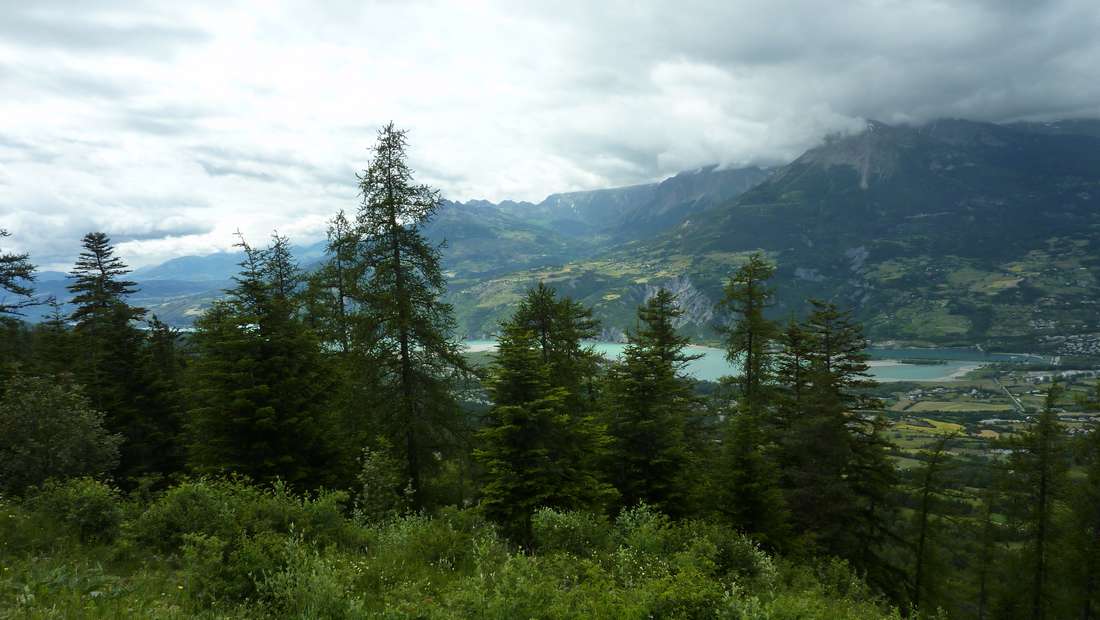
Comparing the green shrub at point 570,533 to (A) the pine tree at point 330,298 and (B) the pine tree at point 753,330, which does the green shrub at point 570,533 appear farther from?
(B) the pine tree at point 753,330

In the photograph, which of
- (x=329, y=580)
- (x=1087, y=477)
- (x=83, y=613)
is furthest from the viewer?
(x=1087, y=477)

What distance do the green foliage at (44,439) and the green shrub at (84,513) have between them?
15.6ft

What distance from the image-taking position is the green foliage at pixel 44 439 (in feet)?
45.9

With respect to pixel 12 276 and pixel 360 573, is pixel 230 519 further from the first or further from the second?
pixel 12 276

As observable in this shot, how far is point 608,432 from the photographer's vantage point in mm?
20078

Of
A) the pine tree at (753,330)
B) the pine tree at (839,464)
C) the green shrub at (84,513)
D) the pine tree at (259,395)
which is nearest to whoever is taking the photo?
the green shrub at (84,513)

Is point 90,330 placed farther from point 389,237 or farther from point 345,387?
point 389,237

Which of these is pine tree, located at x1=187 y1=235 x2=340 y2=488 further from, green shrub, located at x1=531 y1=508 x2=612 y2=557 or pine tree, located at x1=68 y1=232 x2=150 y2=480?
green shrub, located at x1=531 y1=508 x2=612 y2=557

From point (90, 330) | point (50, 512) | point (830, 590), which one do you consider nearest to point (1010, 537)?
point (830, 590)

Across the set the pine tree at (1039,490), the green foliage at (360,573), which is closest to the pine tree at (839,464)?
the pine tree at (1039,490)

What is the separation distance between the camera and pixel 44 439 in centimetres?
1477

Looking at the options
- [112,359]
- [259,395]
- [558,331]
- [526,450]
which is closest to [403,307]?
[259,395]

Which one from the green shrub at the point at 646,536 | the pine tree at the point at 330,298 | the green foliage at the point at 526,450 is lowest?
the green shrub at the point at 646,536

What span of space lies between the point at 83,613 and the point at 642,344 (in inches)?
905
